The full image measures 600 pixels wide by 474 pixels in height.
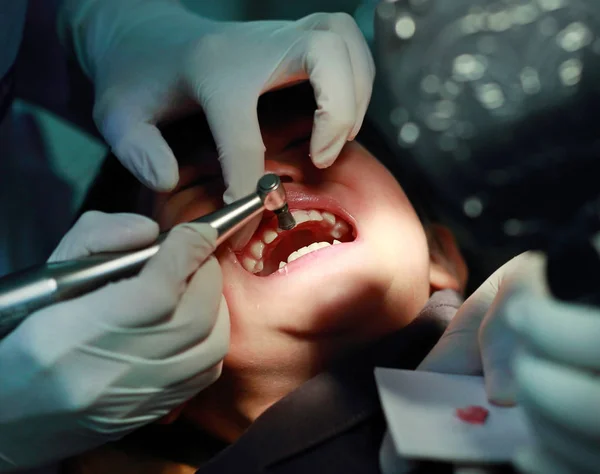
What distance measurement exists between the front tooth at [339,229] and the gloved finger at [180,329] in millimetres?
350

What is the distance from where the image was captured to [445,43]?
970 mm

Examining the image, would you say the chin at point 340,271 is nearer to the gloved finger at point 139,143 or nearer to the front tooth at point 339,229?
the front tooth at point 339,229

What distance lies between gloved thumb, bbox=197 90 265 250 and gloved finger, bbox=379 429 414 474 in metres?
0.44

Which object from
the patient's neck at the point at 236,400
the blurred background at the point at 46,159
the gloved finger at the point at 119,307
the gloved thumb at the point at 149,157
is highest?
the gloved thumb at the point at 149,157

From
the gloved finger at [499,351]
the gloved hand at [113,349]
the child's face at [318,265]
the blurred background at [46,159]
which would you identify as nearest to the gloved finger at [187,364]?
the gloved hand at [113,349]

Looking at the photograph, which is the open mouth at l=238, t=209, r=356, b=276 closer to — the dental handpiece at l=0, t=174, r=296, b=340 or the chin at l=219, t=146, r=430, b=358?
the chin at l=219, t=146, r=430, b=358

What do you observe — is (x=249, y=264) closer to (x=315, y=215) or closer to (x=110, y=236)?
(x=315, y=215)

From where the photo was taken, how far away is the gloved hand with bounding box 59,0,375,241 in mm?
1099

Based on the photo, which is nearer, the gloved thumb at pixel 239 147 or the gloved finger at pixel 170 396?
the gloved finger at pixel 170 396

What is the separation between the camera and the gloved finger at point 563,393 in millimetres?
602

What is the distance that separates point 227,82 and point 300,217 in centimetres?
30

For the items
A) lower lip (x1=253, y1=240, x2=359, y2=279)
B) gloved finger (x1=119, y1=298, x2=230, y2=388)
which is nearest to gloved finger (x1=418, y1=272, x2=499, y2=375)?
lower lip (x1=253, y1=240, x2=359, y2=279)

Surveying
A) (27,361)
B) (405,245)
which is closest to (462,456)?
(405,245)

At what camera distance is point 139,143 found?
1.14 m
